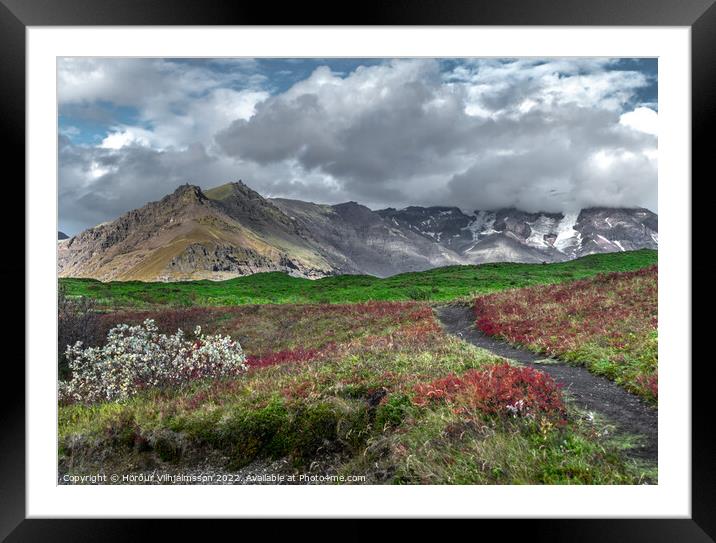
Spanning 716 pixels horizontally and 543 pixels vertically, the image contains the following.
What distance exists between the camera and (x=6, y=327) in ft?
15.8

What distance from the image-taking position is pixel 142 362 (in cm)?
743

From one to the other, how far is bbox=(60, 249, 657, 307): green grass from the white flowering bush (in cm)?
175

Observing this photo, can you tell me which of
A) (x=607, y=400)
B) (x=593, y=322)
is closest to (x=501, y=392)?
(x=607, y=400)

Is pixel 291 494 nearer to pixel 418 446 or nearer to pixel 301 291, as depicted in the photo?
pixel 418 446

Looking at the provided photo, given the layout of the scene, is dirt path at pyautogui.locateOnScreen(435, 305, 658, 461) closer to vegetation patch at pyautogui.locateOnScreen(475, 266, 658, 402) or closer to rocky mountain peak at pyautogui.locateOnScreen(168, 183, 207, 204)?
vegetation patch at pyautogui.locateOnScreen(475, 266, 658, 402)

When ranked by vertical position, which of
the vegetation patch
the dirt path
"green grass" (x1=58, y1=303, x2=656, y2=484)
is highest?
the vegetation patch

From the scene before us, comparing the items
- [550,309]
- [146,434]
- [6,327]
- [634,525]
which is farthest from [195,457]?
[550,309]

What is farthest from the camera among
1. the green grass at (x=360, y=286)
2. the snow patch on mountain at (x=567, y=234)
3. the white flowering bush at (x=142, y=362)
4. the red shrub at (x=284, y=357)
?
the green grass at (x=360, y=286)

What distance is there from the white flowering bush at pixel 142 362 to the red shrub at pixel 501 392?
153 inches

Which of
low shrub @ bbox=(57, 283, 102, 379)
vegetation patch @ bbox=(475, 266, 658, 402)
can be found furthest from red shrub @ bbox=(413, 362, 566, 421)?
low shrub @ bbox=(57, 283, 102, 379)

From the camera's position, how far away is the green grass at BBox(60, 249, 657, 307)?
974 centimetres

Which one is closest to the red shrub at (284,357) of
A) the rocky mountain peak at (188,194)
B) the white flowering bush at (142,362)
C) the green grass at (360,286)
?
the white flowering bush at (142,362)
